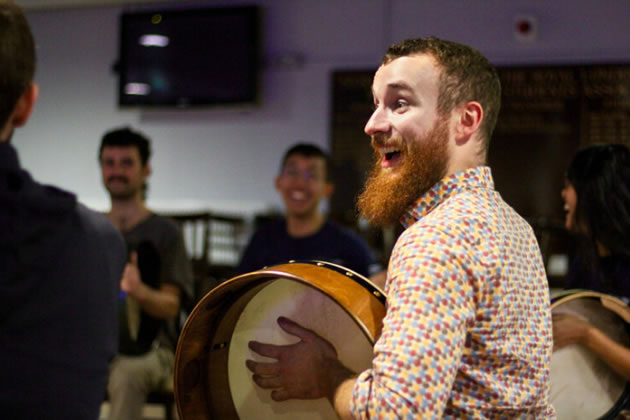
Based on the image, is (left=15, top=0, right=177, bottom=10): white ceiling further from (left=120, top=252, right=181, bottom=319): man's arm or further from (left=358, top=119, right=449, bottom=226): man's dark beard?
(left=358, top=119, right=449, bottom=226): man's dark beard

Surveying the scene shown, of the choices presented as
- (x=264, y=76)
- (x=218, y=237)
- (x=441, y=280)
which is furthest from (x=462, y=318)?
(x=264, y=76)

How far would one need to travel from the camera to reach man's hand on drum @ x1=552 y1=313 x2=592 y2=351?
1.55 m

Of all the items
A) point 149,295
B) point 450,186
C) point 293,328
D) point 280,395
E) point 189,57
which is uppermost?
point 189,57

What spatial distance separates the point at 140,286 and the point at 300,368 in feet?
4.29

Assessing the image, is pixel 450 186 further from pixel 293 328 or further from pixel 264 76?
pixel 264 76

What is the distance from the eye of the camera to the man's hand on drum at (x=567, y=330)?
5.10ft

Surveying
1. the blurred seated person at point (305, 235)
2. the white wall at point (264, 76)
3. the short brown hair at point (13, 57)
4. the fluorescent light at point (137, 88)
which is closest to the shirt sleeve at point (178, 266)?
the blurred seated person at point (305, 235)

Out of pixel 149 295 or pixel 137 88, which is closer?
pixel 149 295

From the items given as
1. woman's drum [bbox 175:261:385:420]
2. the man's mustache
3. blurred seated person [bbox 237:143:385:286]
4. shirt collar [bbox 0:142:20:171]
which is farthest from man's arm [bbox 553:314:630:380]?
the man's mustache

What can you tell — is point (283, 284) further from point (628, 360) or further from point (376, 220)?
point (628, 360)

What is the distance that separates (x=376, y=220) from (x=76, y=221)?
50 centimetres

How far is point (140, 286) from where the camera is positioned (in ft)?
7.29

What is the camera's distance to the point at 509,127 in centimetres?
443

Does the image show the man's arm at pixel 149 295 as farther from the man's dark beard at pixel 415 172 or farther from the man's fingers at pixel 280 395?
the man's dark beard at pixel 415 172
